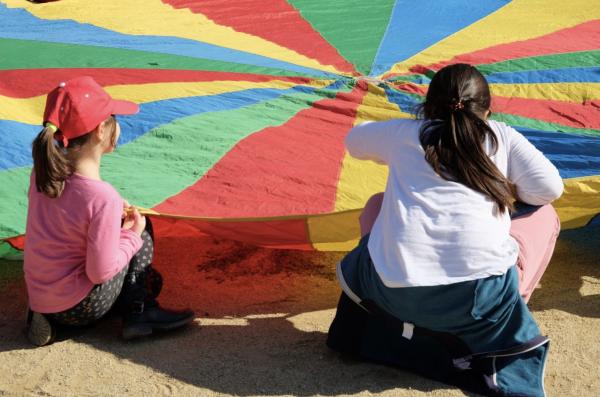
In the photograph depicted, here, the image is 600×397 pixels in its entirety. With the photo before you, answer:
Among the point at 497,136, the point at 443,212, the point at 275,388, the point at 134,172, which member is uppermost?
the point at 497,136

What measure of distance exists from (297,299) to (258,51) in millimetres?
1611

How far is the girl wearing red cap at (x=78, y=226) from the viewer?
2.39 metres

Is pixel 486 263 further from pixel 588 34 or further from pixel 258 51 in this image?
pixel 588 34

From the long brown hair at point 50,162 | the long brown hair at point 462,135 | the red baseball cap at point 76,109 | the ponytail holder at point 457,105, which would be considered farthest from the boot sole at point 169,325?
the ponytail holder at point 457,105

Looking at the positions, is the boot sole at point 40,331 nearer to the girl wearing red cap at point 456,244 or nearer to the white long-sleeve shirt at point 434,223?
the girl wearing red cap at point 456,244

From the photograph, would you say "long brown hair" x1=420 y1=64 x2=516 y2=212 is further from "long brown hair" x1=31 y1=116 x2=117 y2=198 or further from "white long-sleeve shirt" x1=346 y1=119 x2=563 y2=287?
"long brown hair" x1=31 y1=116 x2=117 y2=198

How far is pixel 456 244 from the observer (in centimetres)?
229

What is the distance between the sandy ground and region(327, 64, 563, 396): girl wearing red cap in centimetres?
14

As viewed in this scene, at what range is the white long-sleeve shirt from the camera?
2.28 metres

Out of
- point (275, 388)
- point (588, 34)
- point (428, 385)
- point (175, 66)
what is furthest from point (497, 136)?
point (588, 34)

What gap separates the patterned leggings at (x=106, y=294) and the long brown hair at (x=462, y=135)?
932 mm

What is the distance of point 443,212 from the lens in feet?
7.55

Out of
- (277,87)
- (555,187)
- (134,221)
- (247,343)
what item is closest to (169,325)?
(247,343)

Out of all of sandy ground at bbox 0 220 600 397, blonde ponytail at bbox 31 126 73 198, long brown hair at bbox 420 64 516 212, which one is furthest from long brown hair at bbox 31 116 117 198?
long brown hair at bbox 420 64 516 212
